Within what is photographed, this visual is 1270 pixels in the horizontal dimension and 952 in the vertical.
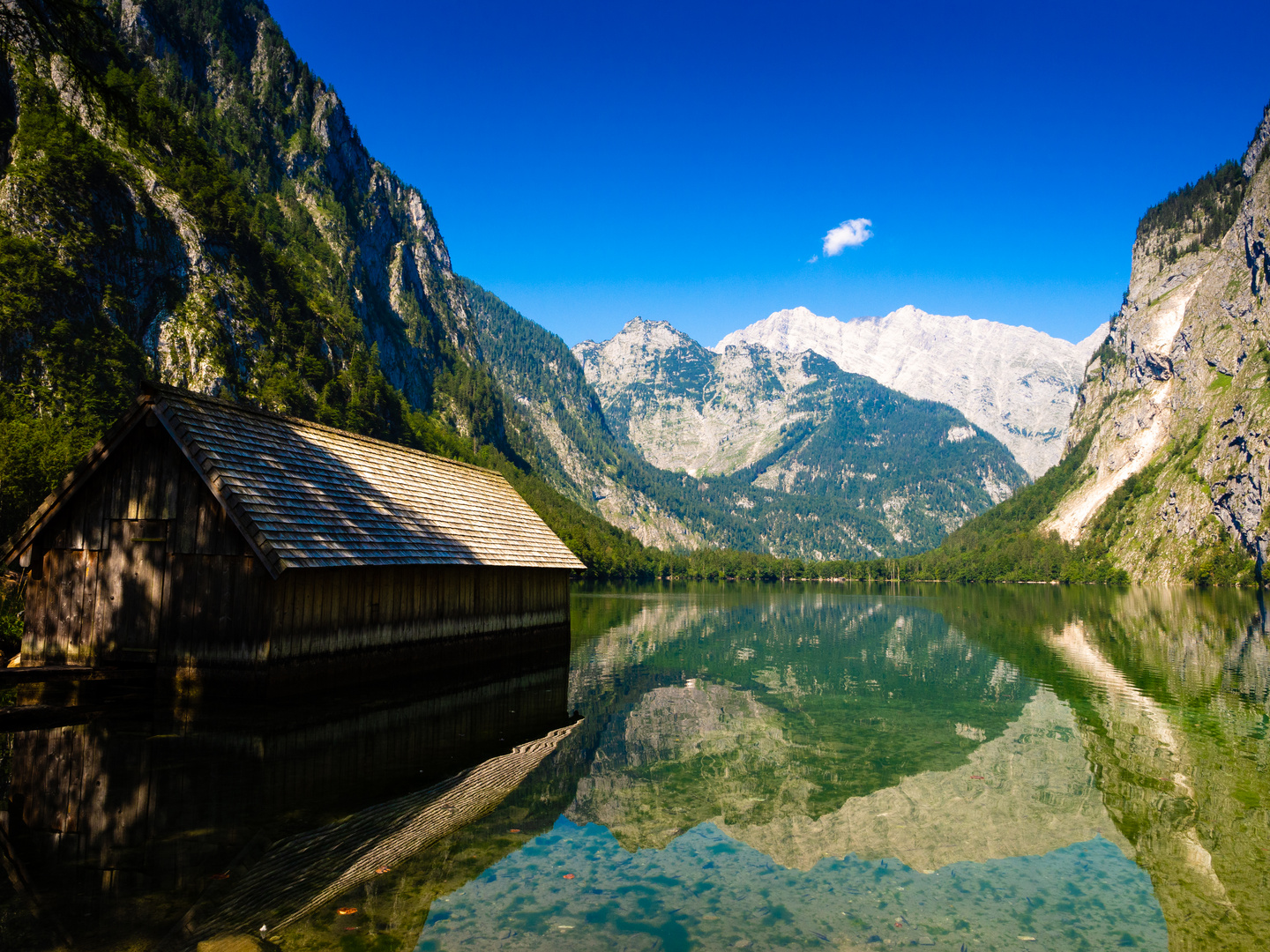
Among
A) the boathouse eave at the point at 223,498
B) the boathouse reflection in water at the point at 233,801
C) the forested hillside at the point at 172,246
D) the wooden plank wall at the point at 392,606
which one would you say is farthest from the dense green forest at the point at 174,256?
the boathouse reflection in water at the point at 233,801

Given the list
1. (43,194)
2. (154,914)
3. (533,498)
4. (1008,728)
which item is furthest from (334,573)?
(533,498)

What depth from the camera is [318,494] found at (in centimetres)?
2236

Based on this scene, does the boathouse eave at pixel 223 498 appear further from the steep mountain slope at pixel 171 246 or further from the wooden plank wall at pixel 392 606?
the steep mountain slope at pixel 171 246

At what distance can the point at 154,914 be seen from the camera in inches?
320

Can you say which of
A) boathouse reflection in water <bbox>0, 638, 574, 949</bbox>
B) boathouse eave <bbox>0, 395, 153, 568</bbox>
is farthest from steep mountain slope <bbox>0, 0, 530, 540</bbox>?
boathouse reflection in water <bbox>0, 638, 574, 949</bbox>

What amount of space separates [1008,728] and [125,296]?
362ft

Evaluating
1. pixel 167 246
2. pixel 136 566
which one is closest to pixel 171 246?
pixel 167 246

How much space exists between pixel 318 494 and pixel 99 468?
556cm

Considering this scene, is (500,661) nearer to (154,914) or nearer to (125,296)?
(154,914)

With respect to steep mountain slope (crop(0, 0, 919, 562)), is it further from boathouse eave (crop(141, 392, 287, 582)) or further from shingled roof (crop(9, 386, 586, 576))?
shingled roof (crop(9, 386, 586, 576))

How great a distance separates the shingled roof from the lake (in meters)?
4.42

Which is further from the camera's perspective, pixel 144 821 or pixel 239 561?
pixel 239 561

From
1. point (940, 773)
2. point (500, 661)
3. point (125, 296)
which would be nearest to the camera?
point (940, 773)

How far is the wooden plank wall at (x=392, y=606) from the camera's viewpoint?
20.0 metres
